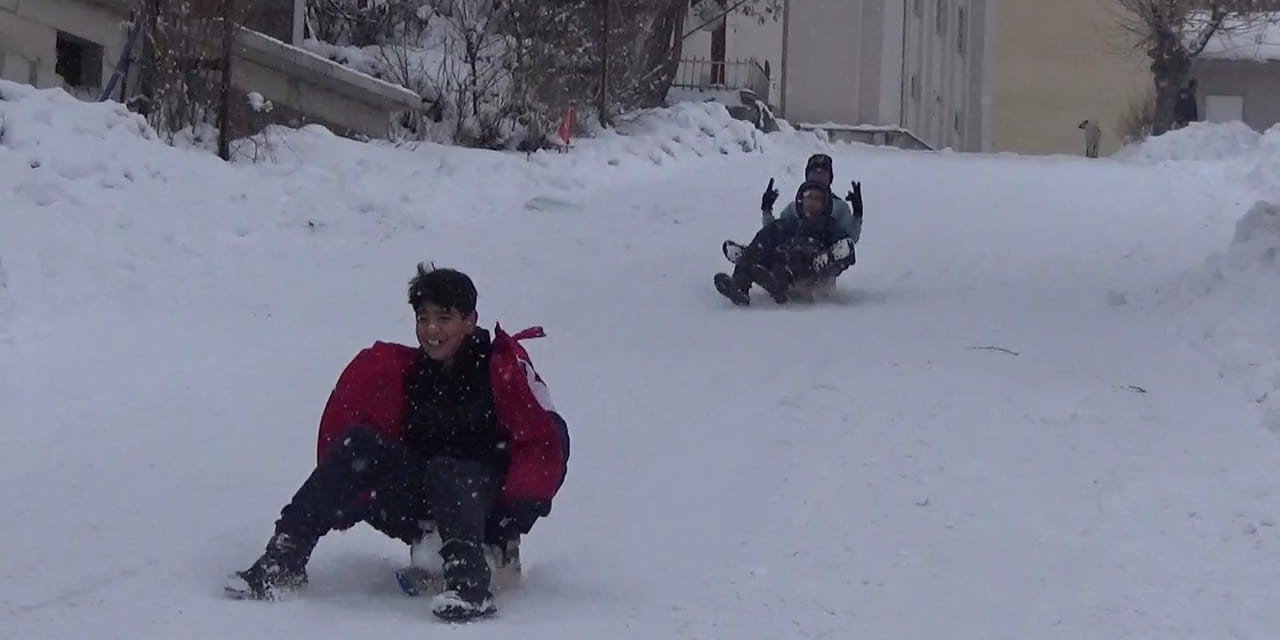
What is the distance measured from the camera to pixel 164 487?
648cm

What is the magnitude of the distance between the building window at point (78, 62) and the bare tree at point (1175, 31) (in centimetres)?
2481

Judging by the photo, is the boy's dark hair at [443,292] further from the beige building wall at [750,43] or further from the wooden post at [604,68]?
Result: the beige building wall at [750,43]

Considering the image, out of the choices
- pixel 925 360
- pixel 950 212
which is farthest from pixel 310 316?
pixel 950 212

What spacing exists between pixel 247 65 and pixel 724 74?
16.5 m

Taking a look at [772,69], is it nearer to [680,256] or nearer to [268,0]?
[268,0]

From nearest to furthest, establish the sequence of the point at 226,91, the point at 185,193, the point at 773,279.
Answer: the point at 773,279, the point at 185,193, the point at 226,91

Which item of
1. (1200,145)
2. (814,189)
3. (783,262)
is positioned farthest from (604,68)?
(783,262)

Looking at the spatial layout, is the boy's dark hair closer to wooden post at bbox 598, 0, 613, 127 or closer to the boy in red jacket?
the boy in red jacket

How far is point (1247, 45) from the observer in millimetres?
39094

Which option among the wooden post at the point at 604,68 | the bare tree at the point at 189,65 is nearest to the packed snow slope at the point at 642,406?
the bare tree at the point at 189,65

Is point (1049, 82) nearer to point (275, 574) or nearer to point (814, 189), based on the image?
point (814, 189)

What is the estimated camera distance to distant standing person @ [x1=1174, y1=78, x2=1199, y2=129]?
32.8 m

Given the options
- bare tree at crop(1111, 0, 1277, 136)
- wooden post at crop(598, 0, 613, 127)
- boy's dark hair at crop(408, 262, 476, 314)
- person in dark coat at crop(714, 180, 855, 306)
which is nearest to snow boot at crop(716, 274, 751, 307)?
person in dark coat at crop(714, 180, 855, 306)

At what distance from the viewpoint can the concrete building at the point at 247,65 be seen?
1275 centimetres
